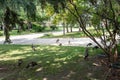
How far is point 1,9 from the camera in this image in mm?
8844

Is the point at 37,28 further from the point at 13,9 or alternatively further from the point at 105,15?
the point at 105,15

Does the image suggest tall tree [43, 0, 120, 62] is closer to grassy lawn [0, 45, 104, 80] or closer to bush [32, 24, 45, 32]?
grassy lawn [0, 45, 104, 80]

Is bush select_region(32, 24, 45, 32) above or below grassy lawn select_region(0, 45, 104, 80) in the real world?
above

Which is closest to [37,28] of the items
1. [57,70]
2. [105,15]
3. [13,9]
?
[13,9]

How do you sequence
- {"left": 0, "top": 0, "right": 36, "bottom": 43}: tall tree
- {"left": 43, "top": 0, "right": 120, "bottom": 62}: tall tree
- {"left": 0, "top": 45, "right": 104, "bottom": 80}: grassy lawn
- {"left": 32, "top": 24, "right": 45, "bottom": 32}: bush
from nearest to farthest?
{"left": 43, "top": 0, "right": 120, "bottom": 62}: tall tree < {"left": 0, "top": 45, "right": 104, "bottom": 80}: grassy lawn < {"left": 0, "top": 0, "right": 36, "bottom": 43}: tall tree < {"left": 32, "top": 24, "right": 45, "bottom": 32}: bush

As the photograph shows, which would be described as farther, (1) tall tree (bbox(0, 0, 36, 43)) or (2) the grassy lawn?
(1) tall tree (bbox(0, 0, 36, 43))

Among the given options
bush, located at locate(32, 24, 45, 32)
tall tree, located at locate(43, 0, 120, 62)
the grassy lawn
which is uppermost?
tall tree, located at locate(43, 0, 120, 62)

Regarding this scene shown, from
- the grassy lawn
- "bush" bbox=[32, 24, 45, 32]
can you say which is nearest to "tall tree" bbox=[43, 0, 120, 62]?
the grassy lawn

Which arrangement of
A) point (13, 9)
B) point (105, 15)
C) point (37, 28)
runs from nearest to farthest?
point (105, 15)
point (13, 9)
point (37, 28)

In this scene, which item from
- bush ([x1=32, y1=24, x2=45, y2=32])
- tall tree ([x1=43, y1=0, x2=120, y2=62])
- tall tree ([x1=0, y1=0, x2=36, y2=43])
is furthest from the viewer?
bush ([x1=32, y1=24, x2=45, y2=32])

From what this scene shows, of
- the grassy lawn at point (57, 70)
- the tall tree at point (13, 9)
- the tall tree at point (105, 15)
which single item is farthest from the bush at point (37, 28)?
the tall tree at point (105, 15)

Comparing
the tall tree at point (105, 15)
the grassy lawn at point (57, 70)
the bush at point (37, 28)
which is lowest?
the grassy lawn at point (57, 70)

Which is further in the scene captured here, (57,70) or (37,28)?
(37,28)

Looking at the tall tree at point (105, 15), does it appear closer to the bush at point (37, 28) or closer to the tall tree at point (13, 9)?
the tall tree at point (13, 9)
